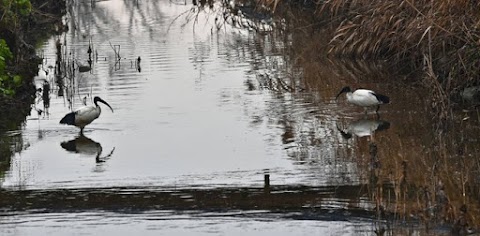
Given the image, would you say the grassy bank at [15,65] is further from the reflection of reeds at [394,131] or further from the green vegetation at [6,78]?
the reflection of reeds at [394,131]

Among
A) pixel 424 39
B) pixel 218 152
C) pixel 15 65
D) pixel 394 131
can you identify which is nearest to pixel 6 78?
pixel 15 65

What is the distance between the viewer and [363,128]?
534 inches

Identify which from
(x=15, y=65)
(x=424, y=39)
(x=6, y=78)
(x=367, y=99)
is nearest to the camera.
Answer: (x=367, y=99)

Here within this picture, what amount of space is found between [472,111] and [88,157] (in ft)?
17.1

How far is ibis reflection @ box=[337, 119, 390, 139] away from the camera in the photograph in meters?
13.2

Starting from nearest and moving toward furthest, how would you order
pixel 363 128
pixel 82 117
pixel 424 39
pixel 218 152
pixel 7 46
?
pixel 218 152, pixel 363 128, pixel 82 117, pixel 424 39, pixel 7 46

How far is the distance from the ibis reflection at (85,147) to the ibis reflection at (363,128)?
2.86 m

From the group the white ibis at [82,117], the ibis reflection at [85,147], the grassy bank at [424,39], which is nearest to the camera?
the ibis reflection at [85,147]

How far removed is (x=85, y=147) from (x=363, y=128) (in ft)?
11.3

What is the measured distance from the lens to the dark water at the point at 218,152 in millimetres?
9406

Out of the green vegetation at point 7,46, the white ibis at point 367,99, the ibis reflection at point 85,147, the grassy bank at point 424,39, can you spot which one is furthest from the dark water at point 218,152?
the green vegetation at point 7,46

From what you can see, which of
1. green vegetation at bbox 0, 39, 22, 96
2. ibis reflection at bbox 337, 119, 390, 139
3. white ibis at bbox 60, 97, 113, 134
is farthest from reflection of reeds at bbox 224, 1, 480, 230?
green vegetation at bbox 0, 39, 22, 96

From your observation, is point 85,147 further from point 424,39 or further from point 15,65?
point 424,39

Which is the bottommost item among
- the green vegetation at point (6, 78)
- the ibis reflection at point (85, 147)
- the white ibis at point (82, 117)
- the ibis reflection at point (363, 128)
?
the ibis reflection at point (85, 147)
